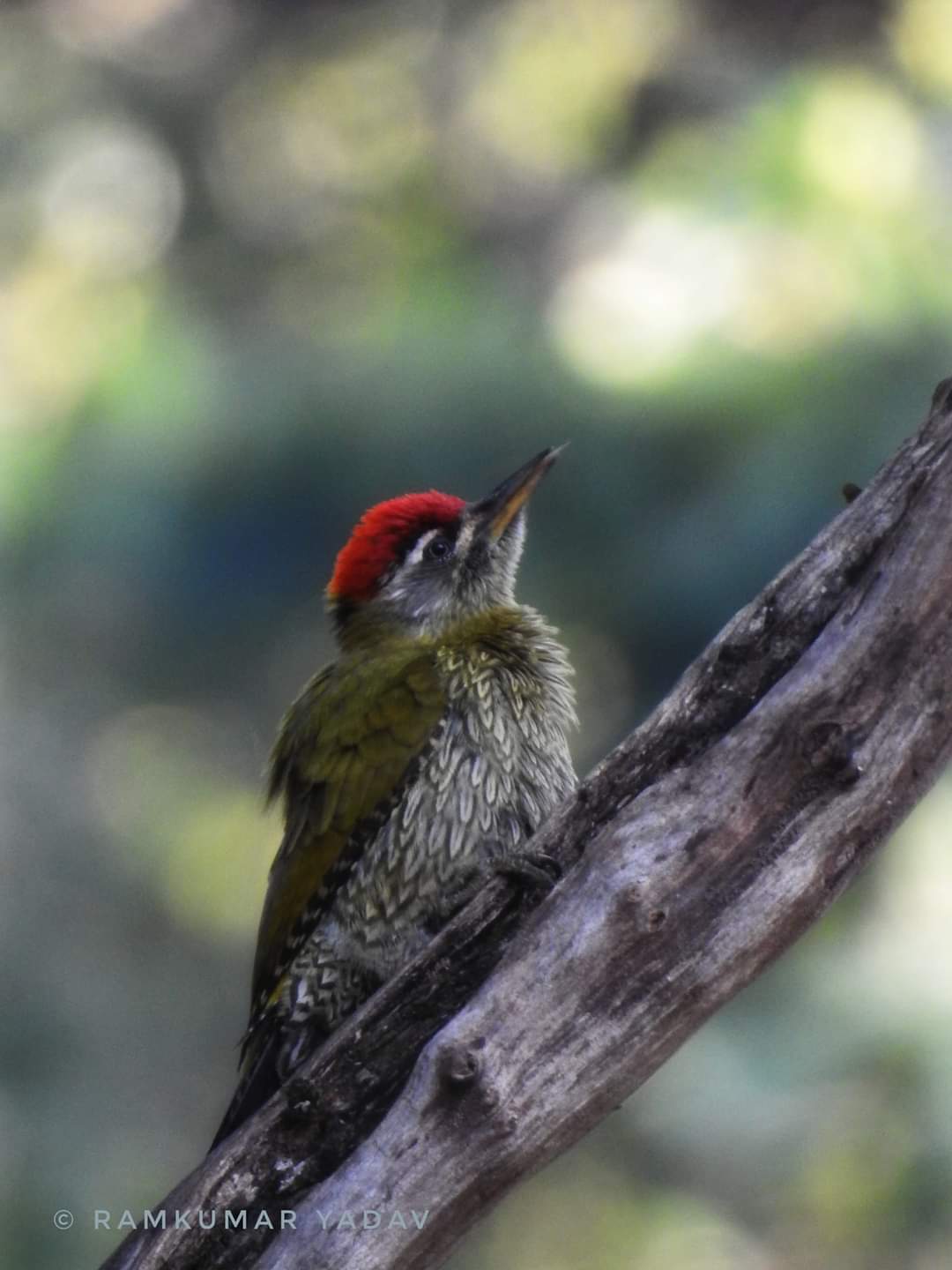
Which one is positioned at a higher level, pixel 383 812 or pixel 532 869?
pixel 383 812

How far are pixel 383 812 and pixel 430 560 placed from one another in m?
0.87

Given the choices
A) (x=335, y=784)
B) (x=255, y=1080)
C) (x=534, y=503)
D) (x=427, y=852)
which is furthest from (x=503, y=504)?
(x=534, y=503)

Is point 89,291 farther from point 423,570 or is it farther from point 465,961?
point 465,961

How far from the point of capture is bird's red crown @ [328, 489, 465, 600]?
463 cm

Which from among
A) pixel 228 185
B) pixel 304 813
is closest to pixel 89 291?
pixel 228 185

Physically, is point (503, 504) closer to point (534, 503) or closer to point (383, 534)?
point (383, 534)

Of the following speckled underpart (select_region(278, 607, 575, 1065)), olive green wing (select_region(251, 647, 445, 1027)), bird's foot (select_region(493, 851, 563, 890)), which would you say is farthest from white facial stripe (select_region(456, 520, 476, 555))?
bird's foot (select_region(493, 851, 563, 890))

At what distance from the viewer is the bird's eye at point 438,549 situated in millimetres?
4609

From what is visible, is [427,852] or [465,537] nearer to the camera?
[427,852]

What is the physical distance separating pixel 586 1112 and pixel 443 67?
311 inches

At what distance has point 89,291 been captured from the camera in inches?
335

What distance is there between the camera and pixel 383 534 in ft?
15.2

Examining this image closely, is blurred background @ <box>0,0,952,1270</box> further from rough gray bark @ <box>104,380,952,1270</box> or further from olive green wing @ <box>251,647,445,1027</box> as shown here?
rough gray bark @ <box>104,380,952,1270</box>

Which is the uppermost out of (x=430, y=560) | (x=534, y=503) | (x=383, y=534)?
(x=534, y=503)
